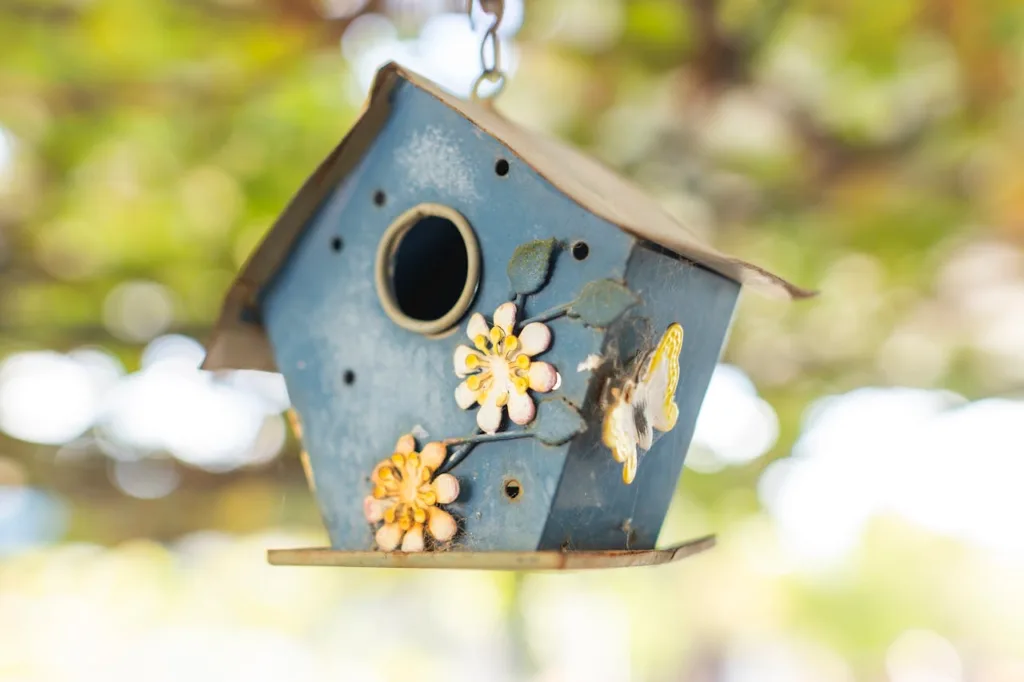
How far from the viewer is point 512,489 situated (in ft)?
3.13

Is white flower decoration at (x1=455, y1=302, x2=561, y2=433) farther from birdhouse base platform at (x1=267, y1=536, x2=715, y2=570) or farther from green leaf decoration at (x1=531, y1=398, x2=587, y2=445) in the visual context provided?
birdhouse base platform at (x1=267, y1=536, x2=715, y2=570)

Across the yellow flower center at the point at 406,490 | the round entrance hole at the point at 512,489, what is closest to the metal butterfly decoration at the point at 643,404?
the round entrance hole at the point at 512,489

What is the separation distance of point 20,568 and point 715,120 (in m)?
3.33

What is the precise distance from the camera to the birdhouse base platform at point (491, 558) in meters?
0.85

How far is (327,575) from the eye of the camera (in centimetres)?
496

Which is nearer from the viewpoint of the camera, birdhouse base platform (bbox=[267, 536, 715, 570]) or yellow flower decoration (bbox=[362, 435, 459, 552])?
birdhouse base platform (bbox=[267, 536, 715, 570])

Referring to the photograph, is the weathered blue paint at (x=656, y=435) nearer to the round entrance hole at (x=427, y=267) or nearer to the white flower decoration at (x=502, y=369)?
the white flower decoration at (x=502, y=369)

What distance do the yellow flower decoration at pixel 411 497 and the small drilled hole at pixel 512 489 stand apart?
6 centimetres

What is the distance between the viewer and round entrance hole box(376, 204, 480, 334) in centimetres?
102

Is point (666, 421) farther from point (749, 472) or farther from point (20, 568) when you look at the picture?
point (20, 568)

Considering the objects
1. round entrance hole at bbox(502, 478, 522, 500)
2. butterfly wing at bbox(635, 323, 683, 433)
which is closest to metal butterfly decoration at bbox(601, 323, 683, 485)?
butterfly wing at bbox(635, 323, 683, 433)

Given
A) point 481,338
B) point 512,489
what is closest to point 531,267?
point 481,338

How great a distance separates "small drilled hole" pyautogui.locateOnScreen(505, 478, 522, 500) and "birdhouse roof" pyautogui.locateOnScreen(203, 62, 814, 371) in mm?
275

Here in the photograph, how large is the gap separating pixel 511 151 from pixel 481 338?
0.66 ft
